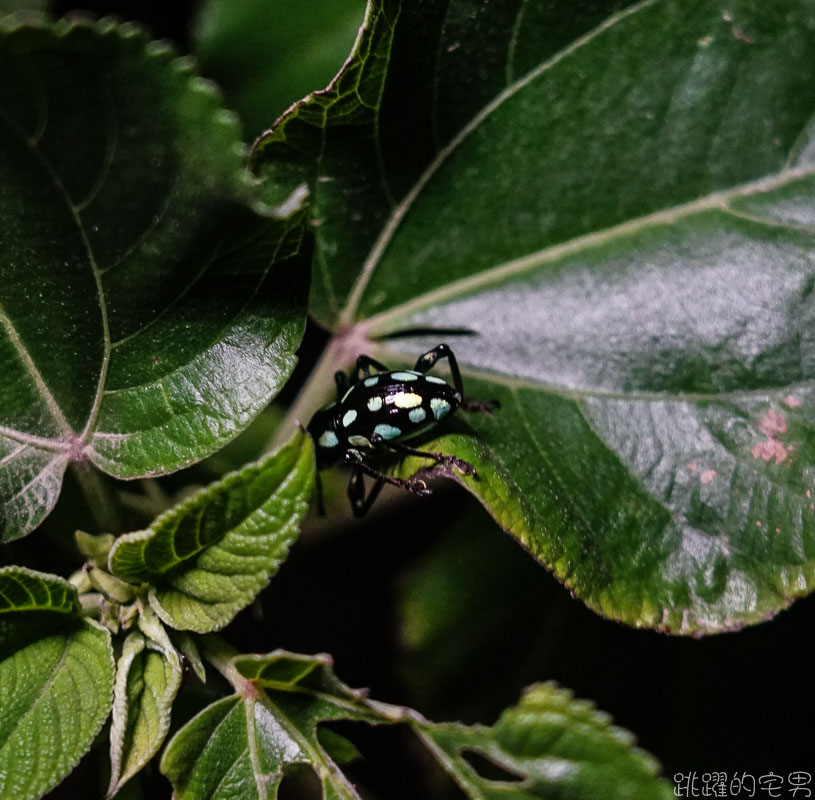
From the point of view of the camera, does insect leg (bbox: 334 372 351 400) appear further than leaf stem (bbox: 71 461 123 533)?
Yes

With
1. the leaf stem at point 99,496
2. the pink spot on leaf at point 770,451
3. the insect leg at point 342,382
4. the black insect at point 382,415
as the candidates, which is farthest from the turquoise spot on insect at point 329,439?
the pink spot on leaf at point 770,451

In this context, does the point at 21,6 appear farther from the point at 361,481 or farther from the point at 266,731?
the point at 266,731

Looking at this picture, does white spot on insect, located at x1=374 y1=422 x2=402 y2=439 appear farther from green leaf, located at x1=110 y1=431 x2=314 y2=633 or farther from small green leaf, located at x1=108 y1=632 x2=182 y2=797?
small green leaf, located at x1=108 y1=632 x2=182 y2=797

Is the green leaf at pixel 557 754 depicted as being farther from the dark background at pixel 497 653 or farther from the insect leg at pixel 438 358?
the dark background at pixel 497 653

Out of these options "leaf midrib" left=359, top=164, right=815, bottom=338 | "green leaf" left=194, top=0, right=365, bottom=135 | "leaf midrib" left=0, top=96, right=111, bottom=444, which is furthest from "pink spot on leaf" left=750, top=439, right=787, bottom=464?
"green leaf" left=194, top=0, right=365, bottom=135

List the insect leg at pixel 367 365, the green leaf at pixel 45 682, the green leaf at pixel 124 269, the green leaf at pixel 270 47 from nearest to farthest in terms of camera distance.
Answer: the green leaf at pixel 124 269 < the green leaf at pixel 45 682 < the insect leg at pixel 367 365 < the green leaf at pixel 270 47


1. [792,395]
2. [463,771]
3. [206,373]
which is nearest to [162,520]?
[206,373]

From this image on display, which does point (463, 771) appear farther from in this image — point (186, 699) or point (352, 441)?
point (352, 441)
